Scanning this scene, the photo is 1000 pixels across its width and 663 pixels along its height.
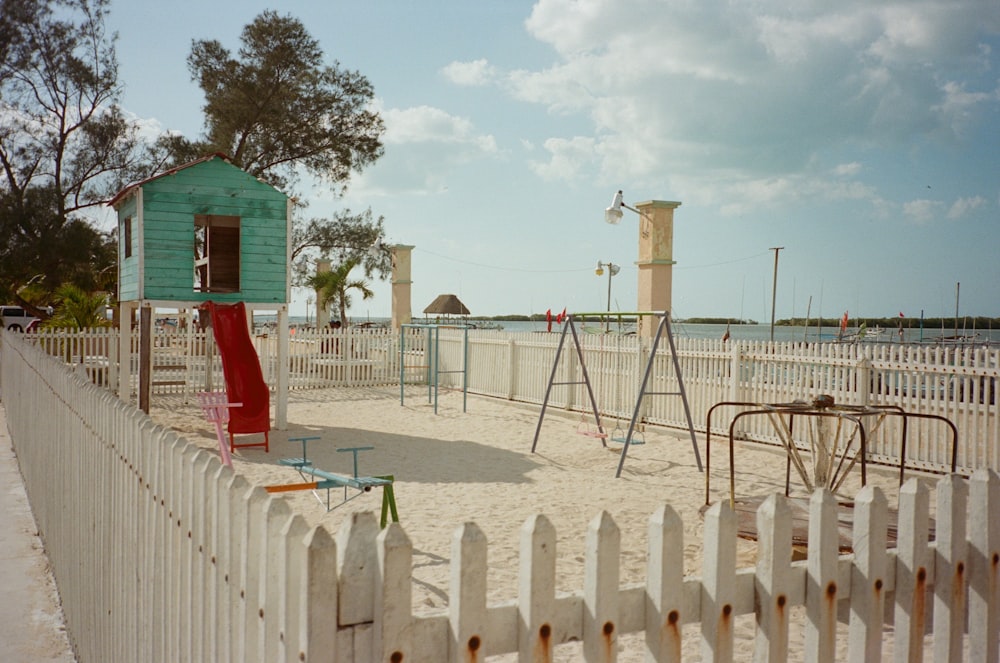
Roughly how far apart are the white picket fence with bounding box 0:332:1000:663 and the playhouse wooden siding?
996 cm

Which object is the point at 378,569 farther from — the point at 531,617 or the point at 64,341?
the point at 64,341

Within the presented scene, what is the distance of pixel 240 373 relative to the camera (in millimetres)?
11711

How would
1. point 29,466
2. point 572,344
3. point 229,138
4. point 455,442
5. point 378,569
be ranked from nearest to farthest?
point 378,569 → point 29,466 → point 455,442 → point 572,344 → point 229,138

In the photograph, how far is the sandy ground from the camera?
597cm

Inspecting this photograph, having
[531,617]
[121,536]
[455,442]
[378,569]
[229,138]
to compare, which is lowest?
[455,442]

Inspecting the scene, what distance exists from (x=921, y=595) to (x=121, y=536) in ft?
9.94

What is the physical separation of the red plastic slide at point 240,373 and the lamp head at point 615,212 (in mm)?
7255

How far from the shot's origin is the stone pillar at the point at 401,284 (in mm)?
25016

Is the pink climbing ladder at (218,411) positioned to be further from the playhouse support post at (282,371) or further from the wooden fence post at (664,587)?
the wooden fence post at (664,587)

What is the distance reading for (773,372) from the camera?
1139 centimetres

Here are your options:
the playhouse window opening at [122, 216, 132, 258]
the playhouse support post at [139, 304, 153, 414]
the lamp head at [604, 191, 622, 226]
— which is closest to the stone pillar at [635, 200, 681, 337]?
the lamp head at [604, 191, 622, 226]

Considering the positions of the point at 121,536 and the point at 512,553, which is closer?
the point at 121,536

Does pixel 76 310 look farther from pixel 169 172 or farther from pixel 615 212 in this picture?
pixel 615 212

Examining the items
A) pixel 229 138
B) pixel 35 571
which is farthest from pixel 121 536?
pixel 229 138
